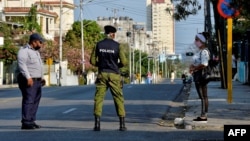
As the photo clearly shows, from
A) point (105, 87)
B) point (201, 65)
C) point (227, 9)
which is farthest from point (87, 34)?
point (105, 87)

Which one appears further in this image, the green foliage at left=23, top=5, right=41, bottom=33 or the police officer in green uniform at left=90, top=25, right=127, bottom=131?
the green foliage at left=23, top=5, right=41, bottom=33

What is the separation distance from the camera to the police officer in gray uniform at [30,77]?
13828 mm

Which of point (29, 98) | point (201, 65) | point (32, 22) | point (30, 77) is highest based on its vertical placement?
point (32, 22)

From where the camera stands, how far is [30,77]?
1388 cm

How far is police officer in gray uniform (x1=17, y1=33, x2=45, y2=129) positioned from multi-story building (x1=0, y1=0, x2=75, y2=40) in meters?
68.6

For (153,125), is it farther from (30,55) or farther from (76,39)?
(76,39)

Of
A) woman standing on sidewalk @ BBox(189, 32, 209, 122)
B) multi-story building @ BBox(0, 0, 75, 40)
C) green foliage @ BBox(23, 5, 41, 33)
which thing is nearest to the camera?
woman standing on sidewalk @ BBox(189, 32, 209, 122)

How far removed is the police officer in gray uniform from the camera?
13.8 metres

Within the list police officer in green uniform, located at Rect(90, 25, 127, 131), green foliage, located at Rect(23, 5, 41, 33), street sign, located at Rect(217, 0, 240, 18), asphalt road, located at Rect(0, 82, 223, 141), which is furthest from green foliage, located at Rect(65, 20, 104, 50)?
police officer in green uniform, located at Rect(90, 25, 127, 131)

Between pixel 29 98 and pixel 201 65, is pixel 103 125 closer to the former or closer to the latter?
pixel 29 98

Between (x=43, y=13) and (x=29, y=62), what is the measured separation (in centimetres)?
7981

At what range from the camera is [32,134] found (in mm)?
12664

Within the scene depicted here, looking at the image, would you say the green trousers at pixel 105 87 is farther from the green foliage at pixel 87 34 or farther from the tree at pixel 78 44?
the green foliage at pixel 87 34

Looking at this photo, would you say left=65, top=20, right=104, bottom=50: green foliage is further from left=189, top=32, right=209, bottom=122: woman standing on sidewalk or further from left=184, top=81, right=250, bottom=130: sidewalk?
left=189, top=32, right=209, bottom=122: woman standing on sidewalk
